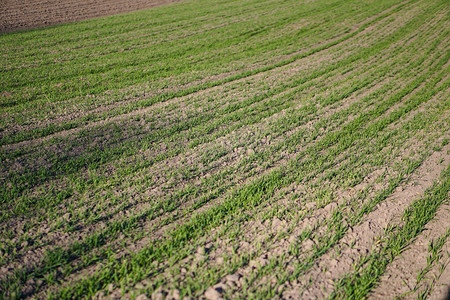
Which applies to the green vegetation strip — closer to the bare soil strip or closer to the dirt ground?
the bare soil strip

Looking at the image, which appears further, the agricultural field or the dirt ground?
the dirt ground

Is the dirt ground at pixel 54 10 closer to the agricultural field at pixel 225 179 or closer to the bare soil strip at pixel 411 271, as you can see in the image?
the agricultural field at pixel 225 179

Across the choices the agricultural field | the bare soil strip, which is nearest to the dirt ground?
the agricultural field

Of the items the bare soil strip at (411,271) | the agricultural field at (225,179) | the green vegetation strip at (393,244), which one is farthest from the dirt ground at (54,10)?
the bare soil strip at (411,271)

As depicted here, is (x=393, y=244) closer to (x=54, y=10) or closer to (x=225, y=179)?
(x=225, y=179)

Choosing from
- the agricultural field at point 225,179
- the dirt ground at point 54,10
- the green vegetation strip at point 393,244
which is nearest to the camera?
the green vegetation strip at point 393,244
